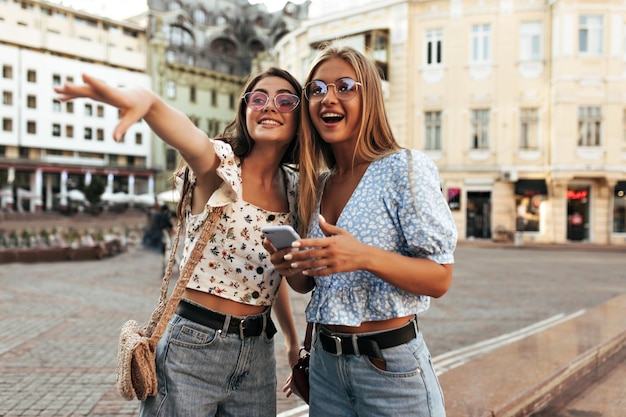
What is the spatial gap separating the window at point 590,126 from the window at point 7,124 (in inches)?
1817

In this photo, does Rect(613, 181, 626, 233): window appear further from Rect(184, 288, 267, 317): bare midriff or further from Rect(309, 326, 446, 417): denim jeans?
Rect(184, 288, 267, 317): bare midriff

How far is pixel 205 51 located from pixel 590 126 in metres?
46.1

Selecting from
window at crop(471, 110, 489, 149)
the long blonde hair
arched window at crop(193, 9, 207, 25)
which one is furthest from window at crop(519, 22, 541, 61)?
arched window at crop(193, 9, 207, 25)

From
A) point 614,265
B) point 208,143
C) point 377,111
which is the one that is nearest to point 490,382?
point 377,111

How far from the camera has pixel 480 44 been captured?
90.2 ft

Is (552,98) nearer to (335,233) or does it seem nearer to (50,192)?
(335,233)

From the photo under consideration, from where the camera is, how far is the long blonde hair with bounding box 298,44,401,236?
200 centimetres

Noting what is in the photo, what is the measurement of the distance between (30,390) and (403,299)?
4.22 meters

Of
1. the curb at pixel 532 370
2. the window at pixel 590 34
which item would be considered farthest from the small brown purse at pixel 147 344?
the window at pixel 590 34

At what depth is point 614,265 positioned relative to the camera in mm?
16844

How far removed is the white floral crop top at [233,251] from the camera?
2.11 metres

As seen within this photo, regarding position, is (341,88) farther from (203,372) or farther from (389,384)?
(203,372)

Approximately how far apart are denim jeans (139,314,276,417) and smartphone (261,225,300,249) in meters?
0.63

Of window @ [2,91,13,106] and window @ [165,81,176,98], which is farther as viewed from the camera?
window @ [165,81,176,98]
